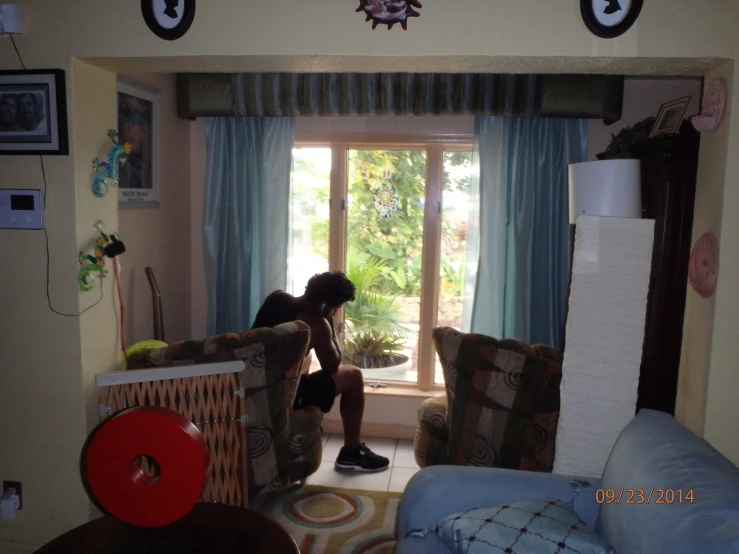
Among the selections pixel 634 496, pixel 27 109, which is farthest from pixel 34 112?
pixel 634 496

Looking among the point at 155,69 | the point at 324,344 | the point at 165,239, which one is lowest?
the point at 324,344

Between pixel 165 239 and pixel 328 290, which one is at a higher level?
pixel 165 239

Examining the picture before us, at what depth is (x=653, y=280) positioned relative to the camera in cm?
217

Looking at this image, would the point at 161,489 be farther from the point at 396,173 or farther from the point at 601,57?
the point at 396,173

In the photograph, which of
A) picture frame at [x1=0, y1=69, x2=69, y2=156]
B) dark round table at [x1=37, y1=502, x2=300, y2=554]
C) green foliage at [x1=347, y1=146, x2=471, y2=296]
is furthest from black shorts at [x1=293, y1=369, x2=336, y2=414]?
picture frame at [x1=0, y1=69, x2=69, y2=156]

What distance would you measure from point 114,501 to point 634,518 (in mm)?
1256

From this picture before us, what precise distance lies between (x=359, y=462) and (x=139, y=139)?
2.12 metres

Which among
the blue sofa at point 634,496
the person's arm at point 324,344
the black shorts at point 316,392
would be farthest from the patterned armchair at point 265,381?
the blue sofa at point 634,496

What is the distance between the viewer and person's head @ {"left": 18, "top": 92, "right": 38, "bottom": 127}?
2.01m

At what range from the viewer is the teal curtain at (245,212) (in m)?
3.48

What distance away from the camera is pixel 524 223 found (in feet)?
10.7

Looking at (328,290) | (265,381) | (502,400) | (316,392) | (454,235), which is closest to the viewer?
(502,400)

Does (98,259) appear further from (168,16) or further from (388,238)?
(388,238)
